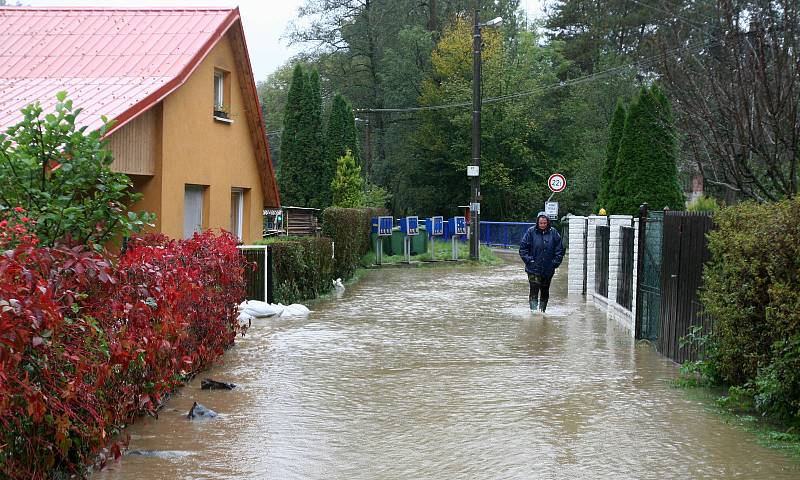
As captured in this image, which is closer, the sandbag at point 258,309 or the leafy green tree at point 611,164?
the sandbag at point 258,309

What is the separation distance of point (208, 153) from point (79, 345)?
1392 cm

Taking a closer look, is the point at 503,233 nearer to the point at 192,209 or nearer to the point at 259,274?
the point at 192,209

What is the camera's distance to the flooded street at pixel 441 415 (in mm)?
6941

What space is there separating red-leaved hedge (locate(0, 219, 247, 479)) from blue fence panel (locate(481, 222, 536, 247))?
38988mm

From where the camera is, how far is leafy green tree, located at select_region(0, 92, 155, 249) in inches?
325

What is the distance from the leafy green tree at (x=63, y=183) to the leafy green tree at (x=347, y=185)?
26586 millimetres

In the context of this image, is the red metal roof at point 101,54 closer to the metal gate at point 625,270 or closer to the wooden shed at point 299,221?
the metal gate at point 625,270

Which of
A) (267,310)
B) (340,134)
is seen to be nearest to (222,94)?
(267,310)

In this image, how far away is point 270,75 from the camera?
96.6 metres

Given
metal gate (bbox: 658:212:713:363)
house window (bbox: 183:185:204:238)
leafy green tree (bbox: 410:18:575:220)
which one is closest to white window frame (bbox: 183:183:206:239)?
house window (bbox: 183:185:204:238)

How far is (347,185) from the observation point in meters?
35.6

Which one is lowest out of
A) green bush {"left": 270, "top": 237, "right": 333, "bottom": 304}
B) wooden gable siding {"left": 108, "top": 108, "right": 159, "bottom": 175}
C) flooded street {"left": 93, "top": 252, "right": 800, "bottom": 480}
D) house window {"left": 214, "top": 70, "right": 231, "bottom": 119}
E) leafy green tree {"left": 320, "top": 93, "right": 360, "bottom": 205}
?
flooded street {"left": 93, "top": 252, "right": 800, "bottom": 480}

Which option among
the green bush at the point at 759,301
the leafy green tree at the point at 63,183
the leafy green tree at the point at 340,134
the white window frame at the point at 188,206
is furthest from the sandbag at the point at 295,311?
the leafy green tree at the point at 340,134

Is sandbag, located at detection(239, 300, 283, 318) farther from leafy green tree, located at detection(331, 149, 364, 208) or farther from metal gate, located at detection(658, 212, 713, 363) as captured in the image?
leafy green tree, located at detection(331, 149, 364, 208)
